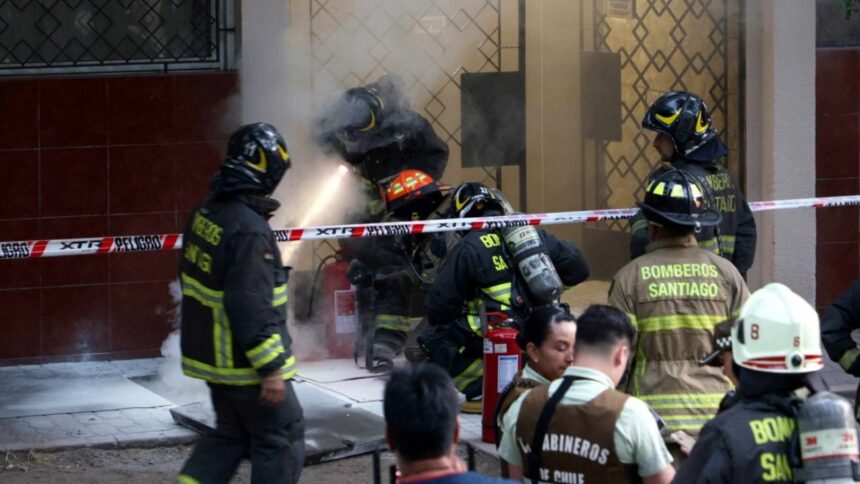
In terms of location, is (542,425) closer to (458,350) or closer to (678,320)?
(678,320)

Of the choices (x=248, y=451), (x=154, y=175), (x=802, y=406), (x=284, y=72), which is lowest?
(x=248, y=451)

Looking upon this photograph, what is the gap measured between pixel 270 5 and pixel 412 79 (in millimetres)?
1373

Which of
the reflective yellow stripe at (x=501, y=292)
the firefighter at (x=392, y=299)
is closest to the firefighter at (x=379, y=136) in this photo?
the firefighter at (x=392, y=299)

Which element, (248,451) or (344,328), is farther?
(344,328)

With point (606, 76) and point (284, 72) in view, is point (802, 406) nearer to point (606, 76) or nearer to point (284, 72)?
point (284, 72)

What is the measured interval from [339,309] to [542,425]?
17.5ft

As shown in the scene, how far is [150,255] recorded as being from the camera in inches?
368

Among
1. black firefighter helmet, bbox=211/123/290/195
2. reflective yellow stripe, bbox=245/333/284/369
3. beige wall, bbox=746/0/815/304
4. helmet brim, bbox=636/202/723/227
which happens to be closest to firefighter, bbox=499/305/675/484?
helmet brim, bbox=636/202/723/227

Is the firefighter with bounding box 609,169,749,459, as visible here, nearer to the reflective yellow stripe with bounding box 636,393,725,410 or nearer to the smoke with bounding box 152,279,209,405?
the reflective yellow stripe with bounding box 636,393,725,410

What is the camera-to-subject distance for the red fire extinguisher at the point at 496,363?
7.22m

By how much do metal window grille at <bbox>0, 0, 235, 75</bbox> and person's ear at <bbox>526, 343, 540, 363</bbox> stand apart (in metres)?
4.94

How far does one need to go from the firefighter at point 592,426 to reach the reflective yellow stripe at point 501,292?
318cm

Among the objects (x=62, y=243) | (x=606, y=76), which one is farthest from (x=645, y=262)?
(x=606, y=76)

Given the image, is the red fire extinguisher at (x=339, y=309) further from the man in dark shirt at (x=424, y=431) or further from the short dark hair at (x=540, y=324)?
the man in dark shirt at (x=424, y=431)
